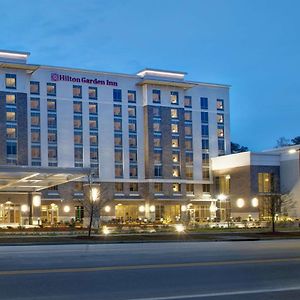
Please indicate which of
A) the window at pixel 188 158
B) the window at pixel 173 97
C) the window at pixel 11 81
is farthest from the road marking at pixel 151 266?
the window at pixel 188 158

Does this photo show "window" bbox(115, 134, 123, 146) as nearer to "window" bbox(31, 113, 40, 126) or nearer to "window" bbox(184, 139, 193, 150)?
"window" bbox(184, 139, 193, 150)

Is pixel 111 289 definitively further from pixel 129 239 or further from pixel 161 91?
pixel 161 91

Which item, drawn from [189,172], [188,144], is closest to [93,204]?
[189,172]

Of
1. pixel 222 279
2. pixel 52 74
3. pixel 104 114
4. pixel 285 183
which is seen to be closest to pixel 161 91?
pixel 104 114

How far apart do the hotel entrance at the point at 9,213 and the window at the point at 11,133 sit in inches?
361

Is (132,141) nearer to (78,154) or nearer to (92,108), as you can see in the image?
(92,108)

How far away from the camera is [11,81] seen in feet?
276

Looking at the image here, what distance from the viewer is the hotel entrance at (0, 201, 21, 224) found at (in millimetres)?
83562

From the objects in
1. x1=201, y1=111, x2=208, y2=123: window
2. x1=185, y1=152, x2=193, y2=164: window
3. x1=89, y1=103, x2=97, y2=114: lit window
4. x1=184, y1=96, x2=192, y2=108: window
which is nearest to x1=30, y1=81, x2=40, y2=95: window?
x1=89, y1=103, x2=97, y2=114: lit window

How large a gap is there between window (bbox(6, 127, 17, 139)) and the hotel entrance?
9162mm

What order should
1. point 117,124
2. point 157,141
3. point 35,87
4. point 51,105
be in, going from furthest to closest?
point 157,141
point 117,124
point 51,105
point 35,87

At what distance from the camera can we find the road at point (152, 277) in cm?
1238

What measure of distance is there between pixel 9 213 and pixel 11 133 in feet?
36.0

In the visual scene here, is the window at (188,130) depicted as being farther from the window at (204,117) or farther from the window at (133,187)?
the window at (133,187)
